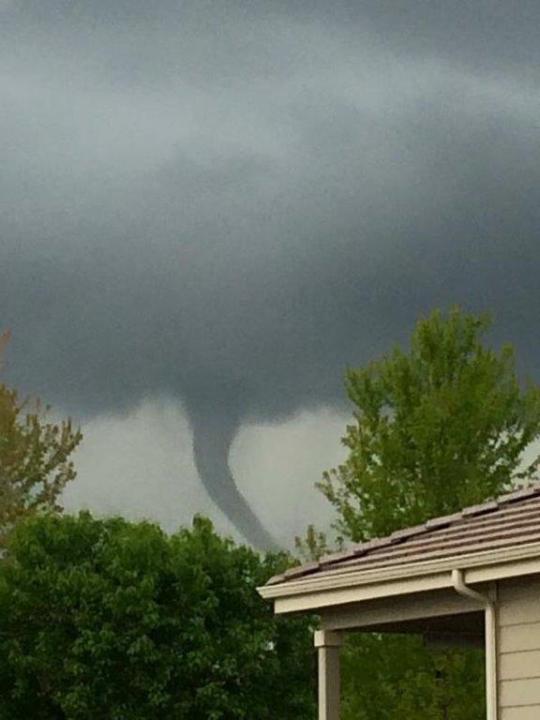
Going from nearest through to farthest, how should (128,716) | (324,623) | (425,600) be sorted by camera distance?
(425,600)
(324,623)
(128,716)

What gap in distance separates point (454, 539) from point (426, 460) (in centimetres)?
1298

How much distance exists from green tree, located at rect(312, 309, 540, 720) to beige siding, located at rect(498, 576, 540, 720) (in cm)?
1250

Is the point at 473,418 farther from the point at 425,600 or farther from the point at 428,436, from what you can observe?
the point at 425,600

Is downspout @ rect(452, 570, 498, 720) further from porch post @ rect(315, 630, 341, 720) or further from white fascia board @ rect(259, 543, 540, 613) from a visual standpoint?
porch post @ rect(315, 630, 341, 720)

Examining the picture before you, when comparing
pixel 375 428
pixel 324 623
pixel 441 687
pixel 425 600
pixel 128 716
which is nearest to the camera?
pixel 425 600

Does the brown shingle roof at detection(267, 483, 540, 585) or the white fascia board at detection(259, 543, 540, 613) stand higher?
the brown shingle roof at detection(267, 483, 540, 585)

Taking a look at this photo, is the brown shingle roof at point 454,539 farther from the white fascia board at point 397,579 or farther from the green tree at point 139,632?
the green tree at point 139,632

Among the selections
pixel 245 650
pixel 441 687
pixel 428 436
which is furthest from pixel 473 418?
pixel 245 650

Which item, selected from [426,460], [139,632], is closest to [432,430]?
[426,460]

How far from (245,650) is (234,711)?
122 centimetres

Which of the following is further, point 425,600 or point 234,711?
point 234,711

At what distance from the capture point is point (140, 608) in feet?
114

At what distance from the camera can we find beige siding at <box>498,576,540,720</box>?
45.8 ft

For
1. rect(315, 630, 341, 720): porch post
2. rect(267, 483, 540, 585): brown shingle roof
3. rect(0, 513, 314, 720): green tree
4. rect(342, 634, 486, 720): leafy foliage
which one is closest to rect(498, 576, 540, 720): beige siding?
rect(267, 483, 540, 585): brown shingle roof
